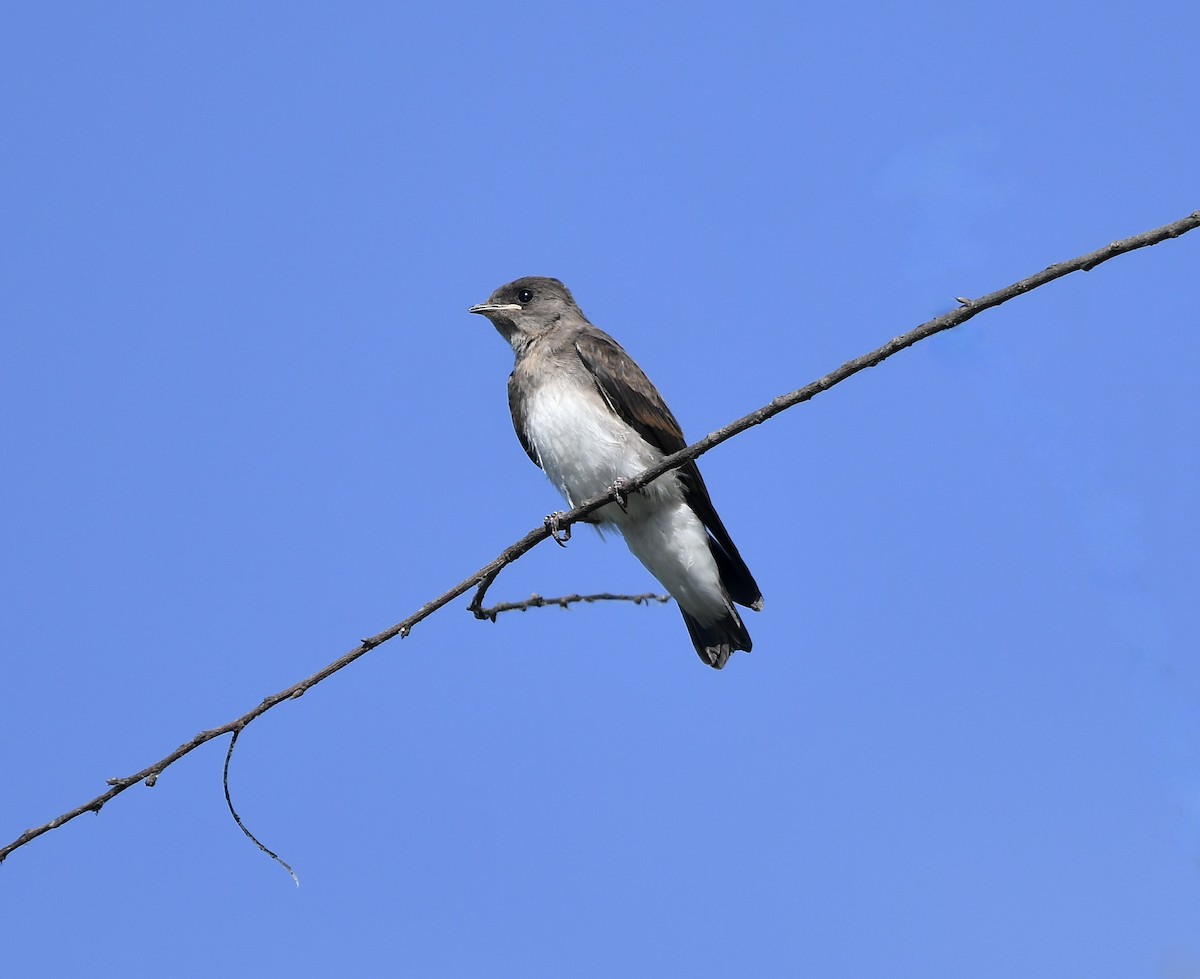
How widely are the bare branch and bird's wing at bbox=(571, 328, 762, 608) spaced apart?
304 cm

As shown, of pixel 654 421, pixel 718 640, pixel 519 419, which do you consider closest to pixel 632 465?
pixel 654 421

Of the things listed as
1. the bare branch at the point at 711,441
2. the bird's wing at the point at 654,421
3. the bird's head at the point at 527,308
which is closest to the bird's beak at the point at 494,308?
the bird's head at the point at 527,308

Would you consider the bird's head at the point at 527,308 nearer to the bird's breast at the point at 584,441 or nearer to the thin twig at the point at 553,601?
the bird's breast at the point at 584,441

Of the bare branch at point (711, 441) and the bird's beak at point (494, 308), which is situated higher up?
the bird's beak at point (494, 308)

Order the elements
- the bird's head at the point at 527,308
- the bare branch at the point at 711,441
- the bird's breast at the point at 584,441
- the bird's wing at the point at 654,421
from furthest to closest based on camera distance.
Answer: the bird's head at the point at 527,308, the bird's wing at the point at 654,421, the bird's breast at the point at 584,441, the bare branch at the point at 711,441

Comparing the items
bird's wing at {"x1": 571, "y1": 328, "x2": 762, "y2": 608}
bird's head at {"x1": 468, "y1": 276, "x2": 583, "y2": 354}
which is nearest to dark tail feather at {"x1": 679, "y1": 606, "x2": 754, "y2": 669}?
bird's wing at {"x1": 571, "y1": 328, "x2": 762, "y2": 608}

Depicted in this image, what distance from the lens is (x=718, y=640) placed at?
31.9 feet

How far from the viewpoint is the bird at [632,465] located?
30.5 ft

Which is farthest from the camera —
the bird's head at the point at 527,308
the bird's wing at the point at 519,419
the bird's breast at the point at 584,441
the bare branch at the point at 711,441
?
the bird's head at the point at 527,308

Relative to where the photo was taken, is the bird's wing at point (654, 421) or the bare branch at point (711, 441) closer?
the bare branch at point (711, 441)

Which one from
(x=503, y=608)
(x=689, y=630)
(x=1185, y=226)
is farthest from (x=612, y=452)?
(x=1185, y=226)

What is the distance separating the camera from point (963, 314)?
4.67m

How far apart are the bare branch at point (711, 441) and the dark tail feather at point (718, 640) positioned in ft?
11.7

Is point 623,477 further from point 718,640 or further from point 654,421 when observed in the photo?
point 718,640
